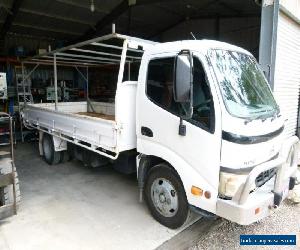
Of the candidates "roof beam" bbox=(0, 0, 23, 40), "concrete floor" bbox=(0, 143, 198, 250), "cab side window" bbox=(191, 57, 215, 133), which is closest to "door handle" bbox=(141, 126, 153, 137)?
"cab side window" bbox=(191, 57, 215, 133)

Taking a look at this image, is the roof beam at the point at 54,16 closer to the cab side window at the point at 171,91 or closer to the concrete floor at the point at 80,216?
the concrete floor at the point at 80,216

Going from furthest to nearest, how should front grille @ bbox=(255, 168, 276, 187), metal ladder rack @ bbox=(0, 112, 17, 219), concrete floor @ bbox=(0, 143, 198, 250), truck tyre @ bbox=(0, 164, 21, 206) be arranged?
truck tyre @ bbox=(0, 164, 21, 206) < metal ladder rack @ bbox=(0, 112, 17, 219) < concrete floor @ bbox=(0, 143, 198, 250) < front grille @ bbox=(255, 168, 276, 187)

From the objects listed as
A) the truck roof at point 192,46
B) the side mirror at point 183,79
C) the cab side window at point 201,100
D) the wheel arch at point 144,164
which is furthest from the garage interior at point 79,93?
the truck roof at point 192,46

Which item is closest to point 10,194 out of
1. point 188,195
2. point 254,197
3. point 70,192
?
point 70,192

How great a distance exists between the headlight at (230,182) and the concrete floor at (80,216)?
1.05 m

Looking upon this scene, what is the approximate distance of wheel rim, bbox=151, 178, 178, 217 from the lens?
3.31 meters

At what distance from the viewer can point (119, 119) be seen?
3.54 m

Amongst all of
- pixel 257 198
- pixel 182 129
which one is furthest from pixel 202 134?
pixel 257 198

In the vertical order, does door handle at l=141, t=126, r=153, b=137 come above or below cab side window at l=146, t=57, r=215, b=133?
below

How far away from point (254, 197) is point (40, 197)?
3.19 m

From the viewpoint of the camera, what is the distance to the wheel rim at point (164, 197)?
3.31 metres

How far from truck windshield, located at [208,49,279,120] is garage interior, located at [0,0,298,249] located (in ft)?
5.42

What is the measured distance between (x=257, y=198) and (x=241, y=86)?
1177 mm

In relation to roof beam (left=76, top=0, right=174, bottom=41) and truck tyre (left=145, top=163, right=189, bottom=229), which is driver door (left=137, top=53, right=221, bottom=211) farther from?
roof beam (left=76, top=0, right=174, bottom=41)
